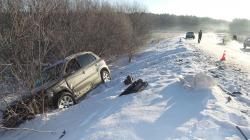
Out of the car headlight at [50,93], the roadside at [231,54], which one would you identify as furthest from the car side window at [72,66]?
the roadside at [231,54]

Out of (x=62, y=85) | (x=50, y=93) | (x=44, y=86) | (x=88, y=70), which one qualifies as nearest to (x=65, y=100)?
(x=62, y=85)

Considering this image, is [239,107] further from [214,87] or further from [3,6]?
[3,6]

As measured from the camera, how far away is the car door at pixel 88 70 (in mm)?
13773

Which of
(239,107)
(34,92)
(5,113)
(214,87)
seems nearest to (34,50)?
(34,92)

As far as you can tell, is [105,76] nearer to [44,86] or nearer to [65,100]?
[65,100]

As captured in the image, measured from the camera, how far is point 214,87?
10.0 m

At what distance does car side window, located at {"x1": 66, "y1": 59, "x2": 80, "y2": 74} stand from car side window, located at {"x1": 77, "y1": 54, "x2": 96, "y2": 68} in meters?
0.26

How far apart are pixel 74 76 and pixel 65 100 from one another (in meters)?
1.28

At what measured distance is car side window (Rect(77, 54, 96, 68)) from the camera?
14145 millimetres

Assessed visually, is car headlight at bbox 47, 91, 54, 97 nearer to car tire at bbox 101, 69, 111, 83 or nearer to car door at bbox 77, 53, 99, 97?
car door at bbox 77, 53, 99, 97

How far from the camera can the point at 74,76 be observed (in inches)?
516

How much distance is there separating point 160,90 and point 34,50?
3.71 meters

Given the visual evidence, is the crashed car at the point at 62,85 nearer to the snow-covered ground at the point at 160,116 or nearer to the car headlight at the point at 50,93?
the car headlight at the point at 50,93

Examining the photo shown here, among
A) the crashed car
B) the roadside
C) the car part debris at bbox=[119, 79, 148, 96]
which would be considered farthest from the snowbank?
the roadside
